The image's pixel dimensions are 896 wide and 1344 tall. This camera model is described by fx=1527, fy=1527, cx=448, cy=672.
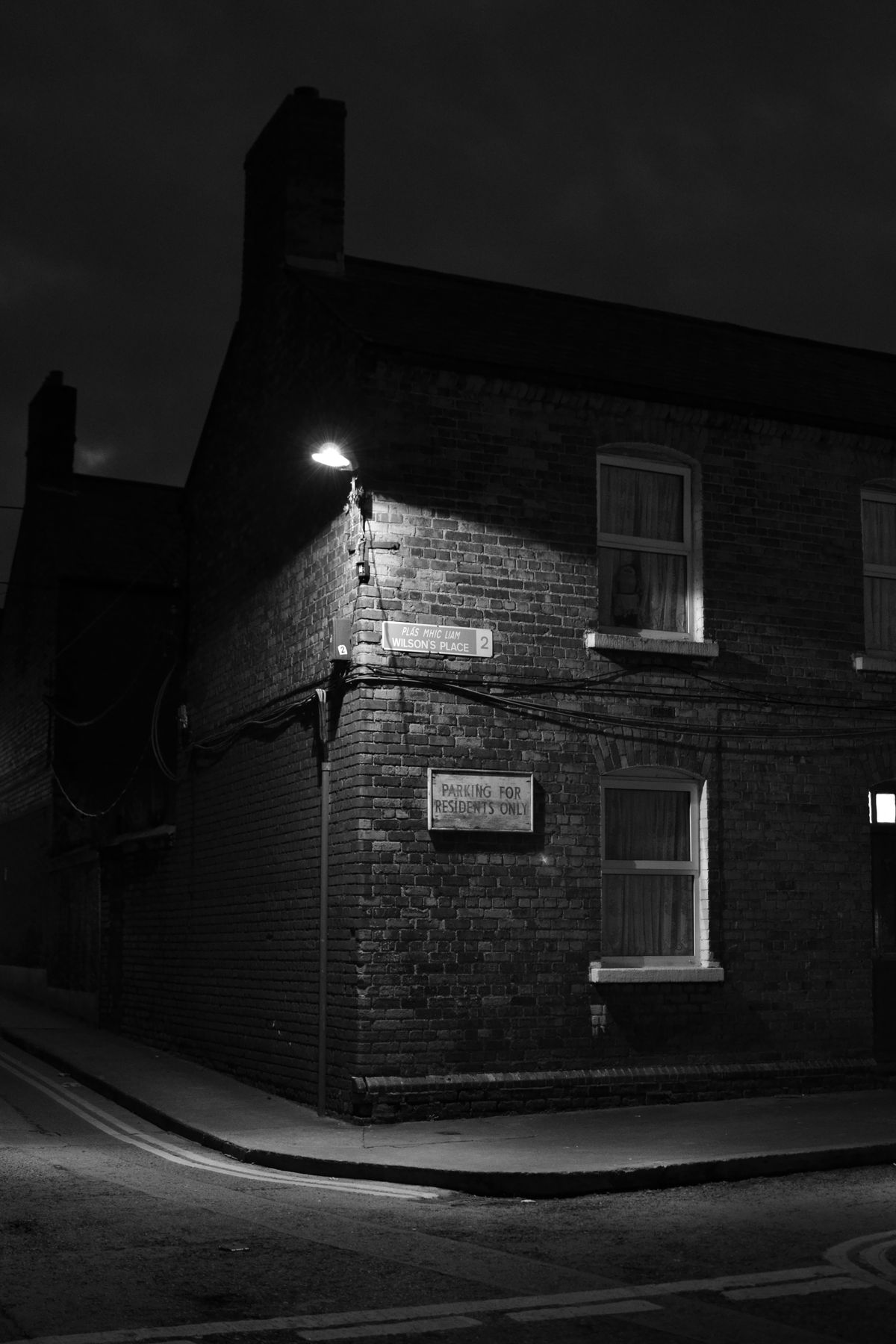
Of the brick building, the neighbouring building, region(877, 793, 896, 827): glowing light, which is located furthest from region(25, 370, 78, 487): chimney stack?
region(877, 793, 896, 827): glowing light

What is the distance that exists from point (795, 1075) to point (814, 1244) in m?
6.54

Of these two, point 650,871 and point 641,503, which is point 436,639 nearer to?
point 641,503

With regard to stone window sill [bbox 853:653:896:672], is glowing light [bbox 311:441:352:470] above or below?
above

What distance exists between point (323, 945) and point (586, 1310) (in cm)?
717

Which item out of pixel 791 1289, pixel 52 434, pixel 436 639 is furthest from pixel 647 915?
pixel 52 434

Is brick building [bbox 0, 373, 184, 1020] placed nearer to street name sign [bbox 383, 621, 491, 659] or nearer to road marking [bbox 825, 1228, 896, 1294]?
street name sign [bbox 383, 621, 491, 659]

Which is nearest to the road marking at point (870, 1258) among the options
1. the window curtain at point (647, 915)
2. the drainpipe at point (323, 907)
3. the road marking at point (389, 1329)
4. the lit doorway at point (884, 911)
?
the road marking at point (389, 1329)

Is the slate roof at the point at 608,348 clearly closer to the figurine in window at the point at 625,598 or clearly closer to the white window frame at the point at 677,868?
the figurine in window at the point at 625,598

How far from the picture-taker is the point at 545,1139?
1191 cm

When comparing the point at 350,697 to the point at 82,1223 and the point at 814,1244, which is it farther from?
the point at 814,1244

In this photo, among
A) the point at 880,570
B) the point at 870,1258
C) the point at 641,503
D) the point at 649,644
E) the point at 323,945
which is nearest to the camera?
the point at 870,1258

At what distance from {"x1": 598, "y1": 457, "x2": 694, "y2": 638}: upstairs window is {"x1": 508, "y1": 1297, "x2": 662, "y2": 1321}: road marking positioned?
337 inches

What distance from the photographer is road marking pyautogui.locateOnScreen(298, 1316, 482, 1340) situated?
627 cm

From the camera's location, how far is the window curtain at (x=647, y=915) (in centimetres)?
1442
